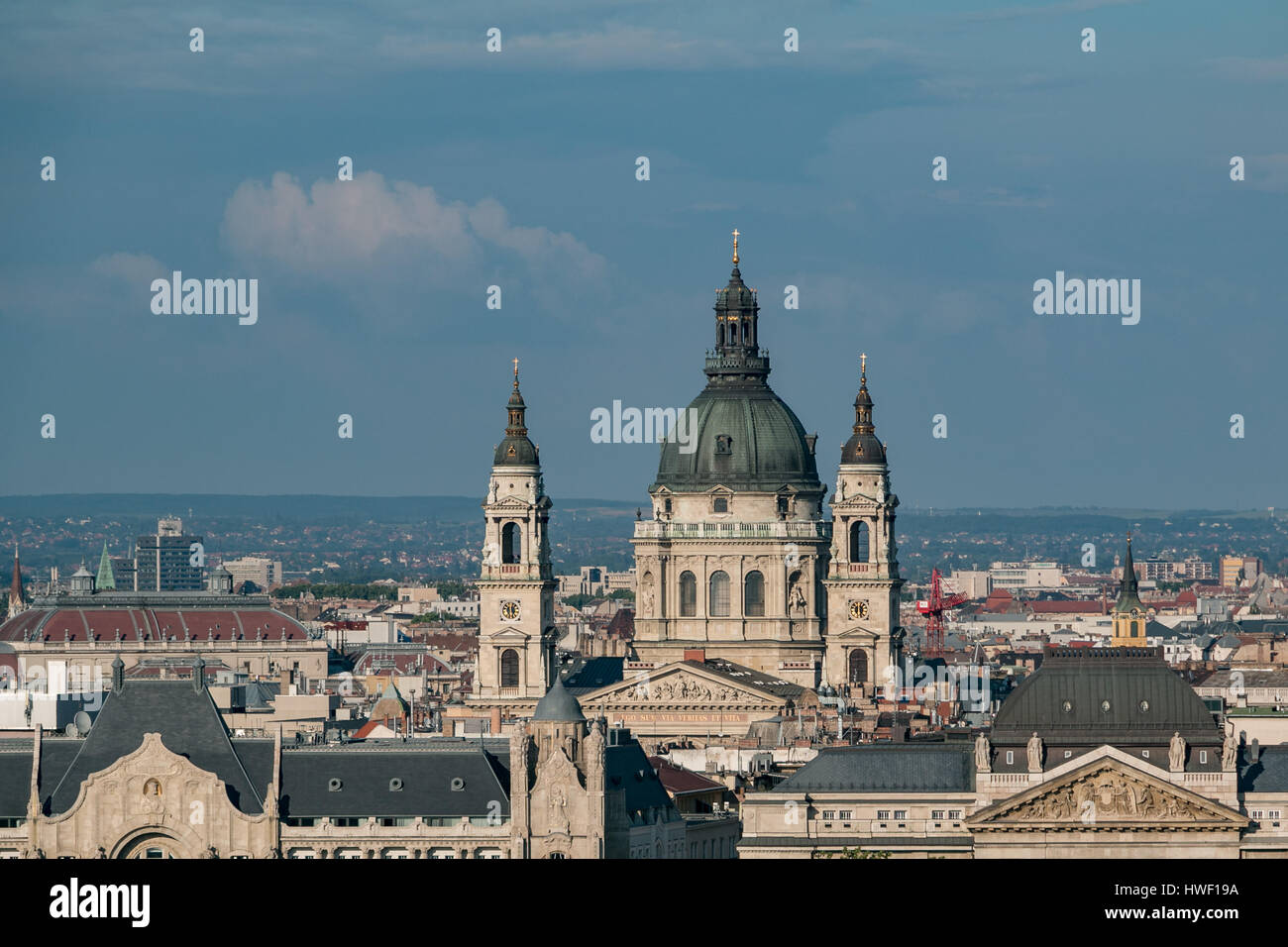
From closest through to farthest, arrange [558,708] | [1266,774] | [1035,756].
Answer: [558,708] → [1266,774] → [1035,756]

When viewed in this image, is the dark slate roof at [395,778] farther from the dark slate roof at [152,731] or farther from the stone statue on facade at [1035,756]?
the stone statue on facade at [1035,756]

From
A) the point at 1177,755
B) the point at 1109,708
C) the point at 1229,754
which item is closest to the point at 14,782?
the point at 1109,708

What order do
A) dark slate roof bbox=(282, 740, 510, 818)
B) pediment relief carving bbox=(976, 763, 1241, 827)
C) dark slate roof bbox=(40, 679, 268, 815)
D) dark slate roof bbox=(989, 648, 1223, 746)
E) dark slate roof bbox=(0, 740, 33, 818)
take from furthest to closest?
dark slate roof bbox=(989, 648, 1223, 746) < pediment relief carving bbox=(976, 763, 1241, 827) < dark slate roof bbox=(40, 679, 268, 815) < dark slate roof bbox=(0, 740, 33, 818) < dark slate roof bbox=(282, 740, 510, 818)

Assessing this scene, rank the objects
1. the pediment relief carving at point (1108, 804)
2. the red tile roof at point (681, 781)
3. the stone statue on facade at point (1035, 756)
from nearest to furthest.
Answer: the pediment relief carving at point (1108, 804), the stone statue on facade at point (1035, 756), the red tile roof at point (681, 781)

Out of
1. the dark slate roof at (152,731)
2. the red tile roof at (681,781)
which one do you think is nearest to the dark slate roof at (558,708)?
the dark slate roof at (152,731)

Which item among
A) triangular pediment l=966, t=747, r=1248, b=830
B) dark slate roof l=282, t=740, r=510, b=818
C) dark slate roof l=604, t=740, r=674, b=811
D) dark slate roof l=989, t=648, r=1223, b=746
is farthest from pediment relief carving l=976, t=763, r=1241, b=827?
dark slate roof l=282, t=740, r=510, b=818

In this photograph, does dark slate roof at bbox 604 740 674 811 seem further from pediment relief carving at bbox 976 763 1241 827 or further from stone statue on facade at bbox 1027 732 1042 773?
stone statue on facade at bbox 1027 732 1042 773

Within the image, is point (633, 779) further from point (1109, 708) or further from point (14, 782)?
point (14, 782)
